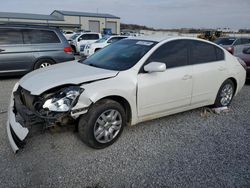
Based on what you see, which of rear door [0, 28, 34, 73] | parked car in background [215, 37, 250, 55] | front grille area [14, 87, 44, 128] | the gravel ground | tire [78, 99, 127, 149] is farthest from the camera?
parked car in background [215, 37, 250, 55]

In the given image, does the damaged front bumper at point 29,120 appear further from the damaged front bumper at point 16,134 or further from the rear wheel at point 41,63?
the rear wheel at point 41,63

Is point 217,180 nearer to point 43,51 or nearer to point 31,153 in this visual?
point 31,153

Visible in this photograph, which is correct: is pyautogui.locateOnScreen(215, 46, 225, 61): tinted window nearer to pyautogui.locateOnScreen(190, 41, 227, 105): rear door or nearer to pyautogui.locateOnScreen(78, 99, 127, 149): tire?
pyautogui.locateOnScreen(190, 41, 227, 105): rear door

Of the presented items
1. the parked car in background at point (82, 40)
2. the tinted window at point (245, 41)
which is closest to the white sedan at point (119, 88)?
the tinted window at point (245, 41)

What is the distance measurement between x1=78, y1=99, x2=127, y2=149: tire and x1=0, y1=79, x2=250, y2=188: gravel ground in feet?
0.50

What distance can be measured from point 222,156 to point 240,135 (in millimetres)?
921

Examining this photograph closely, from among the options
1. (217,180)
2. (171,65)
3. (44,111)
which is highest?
(171,65)

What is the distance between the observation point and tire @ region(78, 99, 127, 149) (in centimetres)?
314

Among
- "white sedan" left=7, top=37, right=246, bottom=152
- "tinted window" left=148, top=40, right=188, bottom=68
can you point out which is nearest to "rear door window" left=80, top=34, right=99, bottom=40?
"white sedan" left=7, top=37, right=246, bottom=152

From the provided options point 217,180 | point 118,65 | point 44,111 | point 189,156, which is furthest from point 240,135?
point 44,111

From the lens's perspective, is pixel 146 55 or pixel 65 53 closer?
pixel 146 55

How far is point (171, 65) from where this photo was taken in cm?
397

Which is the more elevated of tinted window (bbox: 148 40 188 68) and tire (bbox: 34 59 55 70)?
tinted window (bbox: 148 40 188 68)

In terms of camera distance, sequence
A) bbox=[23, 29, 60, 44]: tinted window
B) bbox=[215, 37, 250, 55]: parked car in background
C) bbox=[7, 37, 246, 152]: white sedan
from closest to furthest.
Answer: bbox=[7, 37, 246, 152]: white sedan → bbox=[23, 29, 60, 44]: tinted window → bbox=[215, 37, 250, 55]: parked car in background
